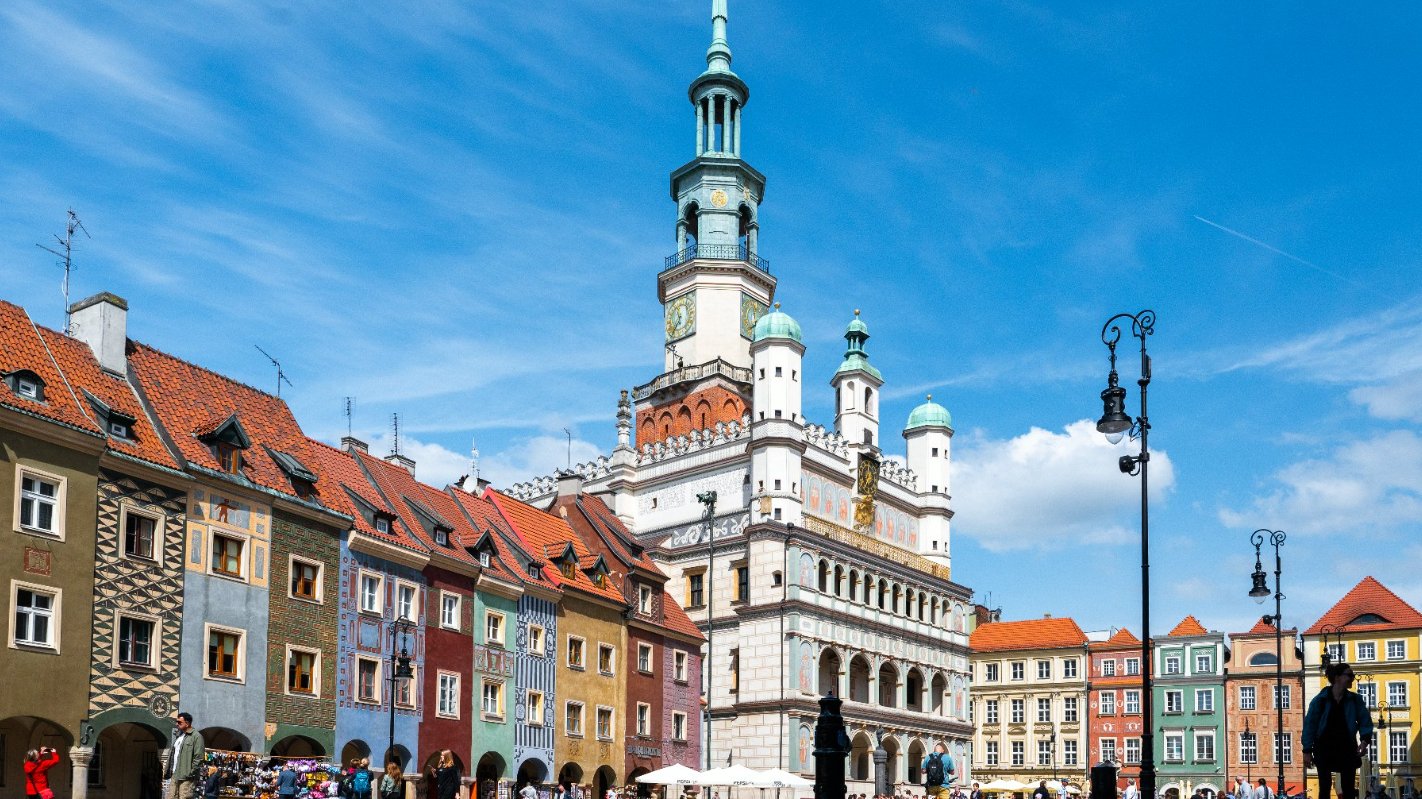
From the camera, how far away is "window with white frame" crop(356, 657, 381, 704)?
41.6 metres

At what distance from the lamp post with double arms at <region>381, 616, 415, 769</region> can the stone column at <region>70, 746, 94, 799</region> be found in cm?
792

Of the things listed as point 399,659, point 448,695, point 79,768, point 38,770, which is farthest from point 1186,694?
point 38,770

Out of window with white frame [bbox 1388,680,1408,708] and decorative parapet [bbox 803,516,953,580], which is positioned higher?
decorative parapet [bbox 803,516,953,580]

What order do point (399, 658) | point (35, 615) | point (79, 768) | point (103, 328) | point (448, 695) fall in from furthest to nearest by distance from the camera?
point (448, 695), point (399, 658), point (103, 328), point (79, 768), point (35, 615)

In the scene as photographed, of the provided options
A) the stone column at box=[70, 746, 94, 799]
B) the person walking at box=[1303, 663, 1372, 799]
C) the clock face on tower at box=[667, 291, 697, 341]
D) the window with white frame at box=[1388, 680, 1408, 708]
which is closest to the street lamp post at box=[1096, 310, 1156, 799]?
the person walking at box=[1303, 663, 1372, 799]

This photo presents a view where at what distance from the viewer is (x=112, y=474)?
1335 inches

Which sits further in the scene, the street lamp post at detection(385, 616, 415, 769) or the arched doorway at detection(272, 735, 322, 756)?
the arched doorway at detection(272, 735, 322, 756)

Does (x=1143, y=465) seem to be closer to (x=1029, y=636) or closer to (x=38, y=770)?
(x=38, y=770)

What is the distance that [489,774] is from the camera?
48.7 meters

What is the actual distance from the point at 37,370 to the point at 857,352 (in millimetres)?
54708

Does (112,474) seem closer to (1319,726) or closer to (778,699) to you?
(1319,726)

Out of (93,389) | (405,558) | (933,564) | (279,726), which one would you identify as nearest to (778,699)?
(933,564)

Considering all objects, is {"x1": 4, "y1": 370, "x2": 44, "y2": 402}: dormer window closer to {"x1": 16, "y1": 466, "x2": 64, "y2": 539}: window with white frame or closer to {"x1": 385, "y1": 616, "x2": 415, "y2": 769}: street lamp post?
{"x1": 16, "y1": 466, "x2": 64, "y2": 539}: window with white frame

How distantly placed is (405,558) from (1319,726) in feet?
101
